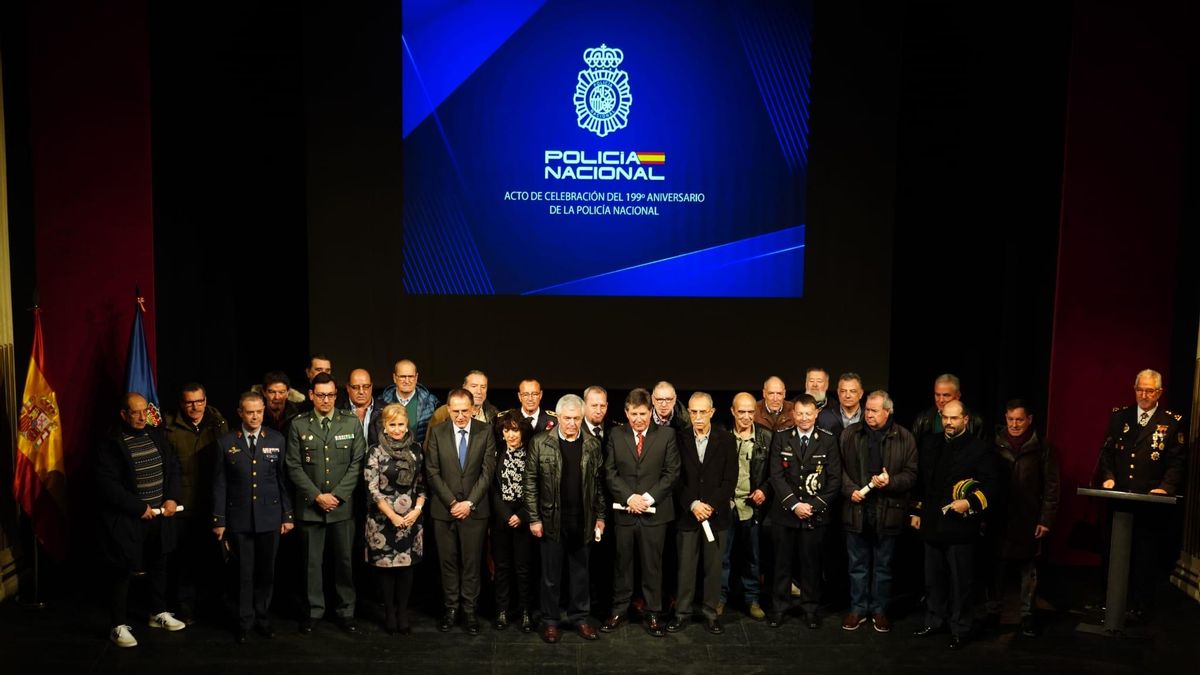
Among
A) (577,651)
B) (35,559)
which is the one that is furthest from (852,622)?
(35,559)

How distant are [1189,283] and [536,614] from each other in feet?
15.7

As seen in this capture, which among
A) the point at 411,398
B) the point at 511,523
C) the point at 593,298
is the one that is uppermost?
the point at 593,298

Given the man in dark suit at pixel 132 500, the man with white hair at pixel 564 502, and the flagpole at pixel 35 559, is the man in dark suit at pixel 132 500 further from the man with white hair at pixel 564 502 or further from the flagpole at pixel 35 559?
the man with white hair at pixel 564 502

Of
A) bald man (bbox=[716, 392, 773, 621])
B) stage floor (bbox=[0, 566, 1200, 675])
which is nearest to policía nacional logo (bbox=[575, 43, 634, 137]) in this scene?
bald man (bbox=[716, 392, 773, 621])

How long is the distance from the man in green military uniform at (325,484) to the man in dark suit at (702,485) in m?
1.85

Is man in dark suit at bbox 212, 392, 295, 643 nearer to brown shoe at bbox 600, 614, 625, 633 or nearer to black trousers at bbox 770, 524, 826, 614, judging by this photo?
brown shoe at bbox 600, 614, 625, 633

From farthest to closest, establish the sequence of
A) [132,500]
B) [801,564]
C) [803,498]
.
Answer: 1. [801,564]
2. [803,498]
3. [132,500]

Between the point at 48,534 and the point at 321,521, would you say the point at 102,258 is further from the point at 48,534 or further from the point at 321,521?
the point at 321,521

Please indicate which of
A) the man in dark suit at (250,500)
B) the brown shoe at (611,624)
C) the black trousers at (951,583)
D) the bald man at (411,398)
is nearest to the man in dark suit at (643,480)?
the brown shoe at (611,624)

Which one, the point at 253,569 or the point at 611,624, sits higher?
the point at 253,569

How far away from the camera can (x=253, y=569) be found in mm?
5902

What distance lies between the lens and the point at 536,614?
20.4ft

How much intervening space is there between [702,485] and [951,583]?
4.92 feet

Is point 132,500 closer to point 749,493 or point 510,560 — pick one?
point 510,560
